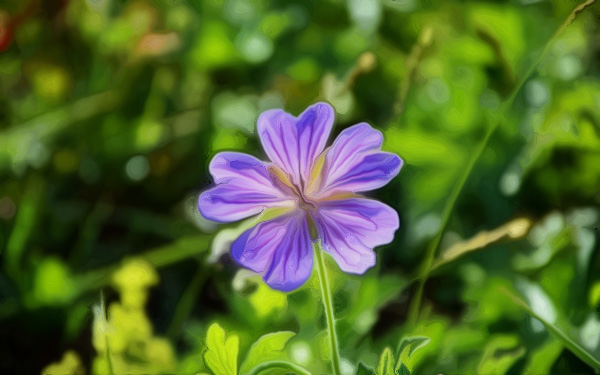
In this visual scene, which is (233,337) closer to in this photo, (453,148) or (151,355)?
(151,355)

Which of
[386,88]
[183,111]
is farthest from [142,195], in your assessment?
[386,88]

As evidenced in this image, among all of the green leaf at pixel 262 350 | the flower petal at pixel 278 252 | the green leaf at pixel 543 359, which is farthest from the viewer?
the green leaf at pixel 543 359

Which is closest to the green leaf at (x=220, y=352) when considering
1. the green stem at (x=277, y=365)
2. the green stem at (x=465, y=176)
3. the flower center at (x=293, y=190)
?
the green stem at (x=277, y=365)

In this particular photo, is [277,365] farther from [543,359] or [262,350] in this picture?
[543,359]

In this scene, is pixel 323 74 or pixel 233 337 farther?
pixel 323 74

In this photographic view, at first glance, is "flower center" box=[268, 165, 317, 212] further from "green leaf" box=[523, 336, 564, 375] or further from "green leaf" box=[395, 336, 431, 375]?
"green leaf" box=[523, 336, 564, 375]

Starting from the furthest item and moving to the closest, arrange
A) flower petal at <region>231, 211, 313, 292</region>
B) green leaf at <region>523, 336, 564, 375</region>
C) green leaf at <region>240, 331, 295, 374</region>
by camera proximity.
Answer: green leaf at <region>523, 336, 564, 375</region> < green leaf at <region>240, 331, 295, 374</region> < flower petal at <region>231, 211, 313, 292</region>

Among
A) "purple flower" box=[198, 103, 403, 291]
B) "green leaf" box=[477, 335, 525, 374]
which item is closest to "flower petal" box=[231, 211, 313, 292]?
"purple flower" box=[198, 103, 403, 291]

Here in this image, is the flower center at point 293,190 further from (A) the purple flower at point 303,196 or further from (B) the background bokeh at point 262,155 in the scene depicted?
(B) the background bokeh at point 262,155
